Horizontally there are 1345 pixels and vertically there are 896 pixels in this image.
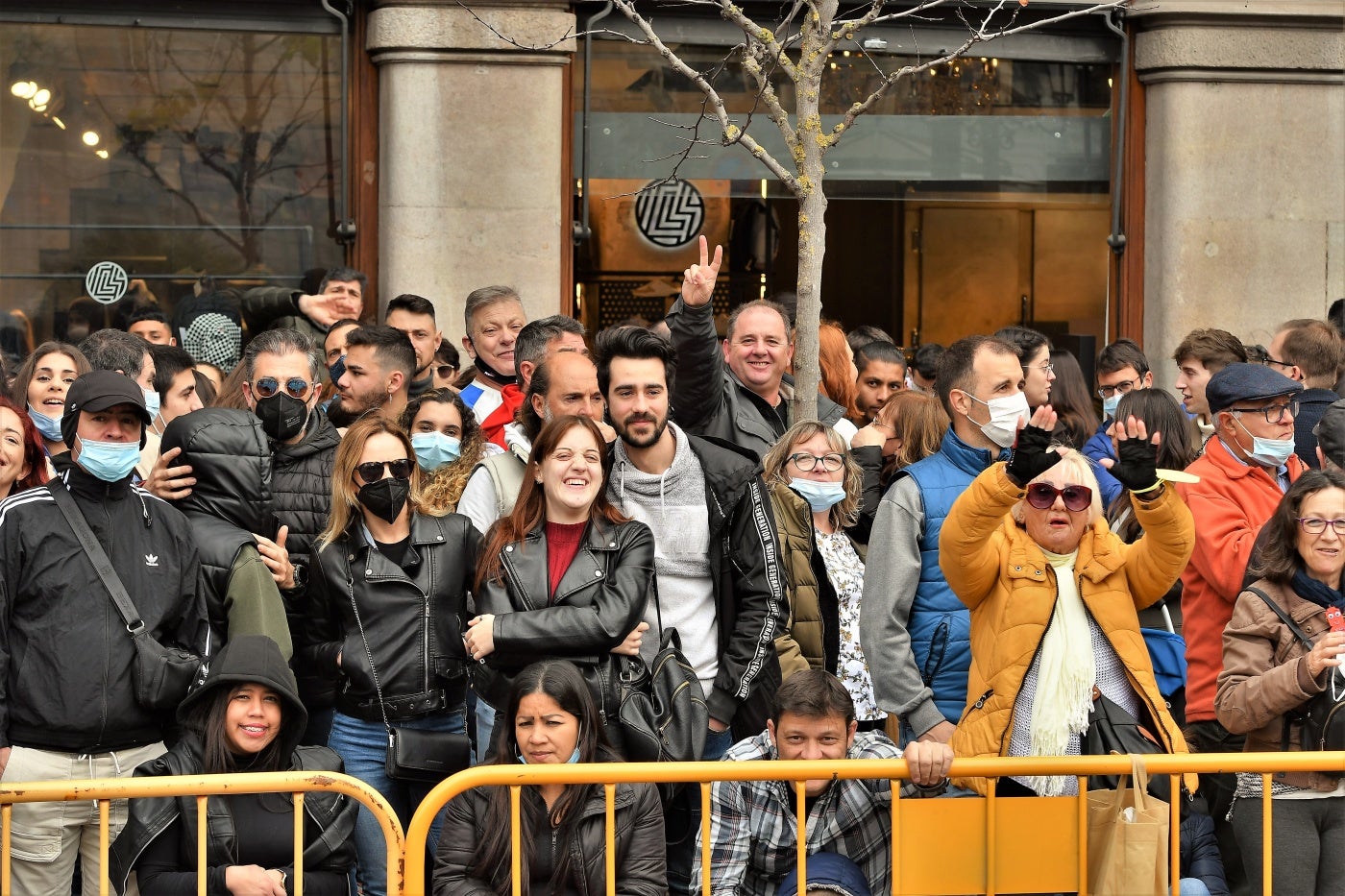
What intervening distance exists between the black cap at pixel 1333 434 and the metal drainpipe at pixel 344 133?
6612mm

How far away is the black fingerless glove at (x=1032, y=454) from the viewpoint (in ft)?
16.6

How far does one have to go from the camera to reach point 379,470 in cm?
603

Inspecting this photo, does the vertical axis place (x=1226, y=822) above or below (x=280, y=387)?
below

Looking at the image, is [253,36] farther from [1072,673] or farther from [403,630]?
[1072,673]

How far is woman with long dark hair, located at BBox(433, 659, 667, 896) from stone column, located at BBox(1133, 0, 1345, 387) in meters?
7.65

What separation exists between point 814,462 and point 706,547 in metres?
0.96

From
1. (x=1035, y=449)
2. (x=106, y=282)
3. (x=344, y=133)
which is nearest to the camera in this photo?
(x=1035, y=449)

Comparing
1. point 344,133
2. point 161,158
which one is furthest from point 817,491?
point 161,158

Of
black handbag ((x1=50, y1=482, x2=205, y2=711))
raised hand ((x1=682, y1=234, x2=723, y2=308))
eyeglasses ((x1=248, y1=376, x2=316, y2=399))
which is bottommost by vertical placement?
black handbag ((x1=50, y1=482, x2=205, y2=711))

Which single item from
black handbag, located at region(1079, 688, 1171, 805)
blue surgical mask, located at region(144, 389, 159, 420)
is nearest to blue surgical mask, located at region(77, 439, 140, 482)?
blue surgical mask, located at region(144, 389, 159, 420)

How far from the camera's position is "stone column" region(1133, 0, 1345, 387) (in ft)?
38.9

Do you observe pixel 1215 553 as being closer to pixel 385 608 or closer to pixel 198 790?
pixel 385 608

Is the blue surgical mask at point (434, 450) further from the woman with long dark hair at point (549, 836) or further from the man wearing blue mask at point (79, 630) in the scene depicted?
the woman with long dark hair at point (549, 836)

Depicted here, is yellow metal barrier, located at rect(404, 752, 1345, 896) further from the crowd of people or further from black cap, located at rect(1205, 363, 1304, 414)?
black cap, located at rect(1205, 363, 1304, 414)
